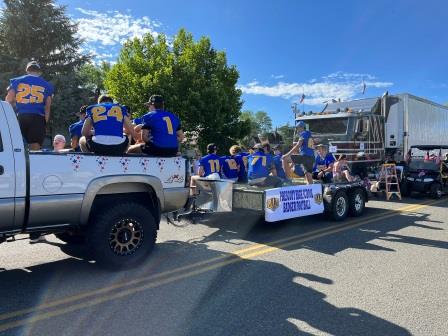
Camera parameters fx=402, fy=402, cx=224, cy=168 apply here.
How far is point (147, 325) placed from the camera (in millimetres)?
3697

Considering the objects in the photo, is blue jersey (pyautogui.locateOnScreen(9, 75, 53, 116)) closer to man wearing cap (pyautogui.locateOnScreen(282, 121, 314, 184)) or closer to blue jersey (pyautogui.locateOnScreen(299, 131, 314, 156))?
man wearing cap (pyautogui.locateOnScreen(282, 121, 314, 184))

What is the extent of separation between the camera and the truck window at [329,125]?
1380 cm

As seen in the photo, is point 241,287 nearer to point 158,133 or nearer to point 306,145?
point 158,133

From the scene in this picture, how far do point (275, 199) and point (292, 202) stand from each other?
58 cm

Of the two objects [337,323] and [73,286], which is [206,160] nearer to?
[73,286]

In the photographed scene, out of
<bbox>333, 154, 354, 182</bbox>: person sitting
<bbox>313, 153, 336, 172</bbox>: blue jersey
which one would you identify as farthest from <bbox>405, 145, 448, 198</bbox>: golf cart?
<bbox>333, 154, 354, 182</bbox>: person sitting

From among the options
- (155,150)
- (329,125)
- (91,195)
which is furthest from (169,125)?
(329,125)

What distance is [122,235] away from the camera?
535 cm

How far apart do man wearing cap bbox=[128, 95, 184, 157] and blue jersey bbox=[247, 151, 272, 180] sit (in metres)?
2.85

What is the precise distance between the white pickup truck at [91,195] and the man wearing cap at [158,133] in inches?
9.6

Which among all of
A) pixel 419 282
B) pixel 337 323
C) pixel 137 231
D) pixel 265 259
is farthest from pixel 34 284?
pixel 419 282

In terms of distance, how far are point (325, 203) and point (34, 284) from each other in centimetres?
613

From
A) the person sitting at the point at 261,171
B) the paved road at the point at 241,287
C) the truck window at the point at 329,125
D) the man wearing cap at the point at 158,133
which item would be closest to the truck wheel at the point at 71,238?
the paved road at the point at 241,287

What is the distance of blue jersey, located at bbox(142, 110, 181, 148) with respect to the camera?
5891 mm
